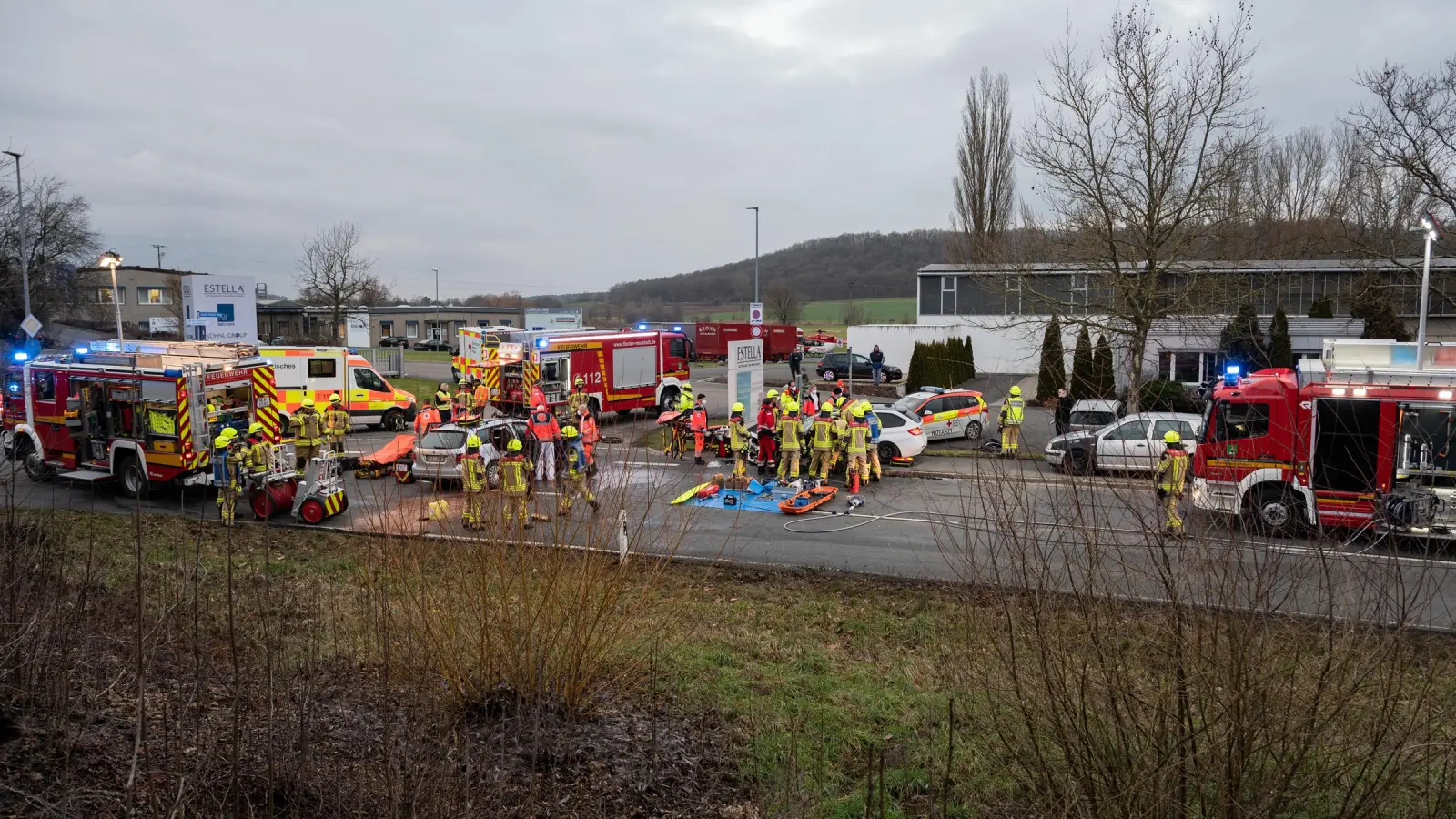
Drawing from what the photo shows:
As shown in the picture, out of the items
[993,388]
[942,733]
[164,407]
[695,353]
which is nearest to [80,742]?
[942,733]

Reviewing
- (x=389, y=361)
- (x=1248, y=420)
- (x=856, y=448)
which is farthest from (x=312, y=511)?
(x=389, y=361)

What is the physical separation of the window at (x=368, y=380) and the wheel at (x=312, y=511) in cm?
1183

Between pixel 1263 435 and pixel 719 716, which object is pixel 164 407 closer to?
pixel 719 716

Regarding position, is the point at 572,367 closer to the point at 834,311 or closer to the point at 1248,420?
the point at 1248,420

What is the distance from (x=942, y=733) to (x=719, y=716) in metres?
1.65

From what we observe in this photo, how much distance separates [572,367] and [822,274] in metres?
78.3

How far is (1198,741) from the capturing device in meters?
4.07

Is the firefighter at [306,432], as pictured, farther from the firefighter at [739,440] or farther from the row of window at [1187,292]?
the row of window at [1187,292]

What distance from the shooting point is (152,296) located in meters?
64.7

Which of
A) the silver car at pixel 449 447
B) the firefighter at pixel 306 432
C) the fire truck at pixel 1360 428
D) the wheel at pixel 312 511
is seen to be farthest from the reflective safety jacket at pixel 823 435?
the firefighter at pixel 306 432

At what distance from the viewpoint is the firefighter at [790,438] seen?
17891 millimetres

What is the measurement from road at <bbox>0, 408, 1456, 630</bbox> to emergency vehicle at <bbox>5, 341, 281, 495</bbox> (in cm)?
65

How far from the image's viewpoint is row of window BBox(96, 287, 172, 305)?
61906 mm

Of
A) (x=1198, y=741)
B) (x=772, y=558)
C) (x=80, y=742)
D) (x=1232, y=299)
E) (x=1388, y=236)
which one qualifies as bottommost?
(x=772, y=558)
